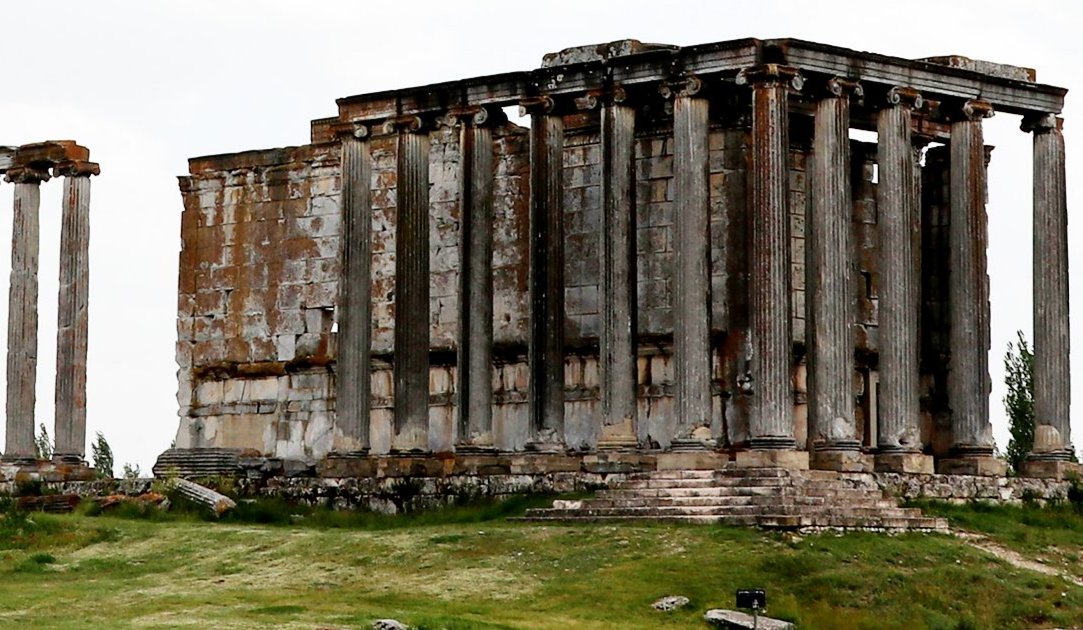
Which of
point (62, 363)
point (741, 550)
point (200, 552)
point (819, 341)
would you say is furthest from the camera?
point (62, 363)

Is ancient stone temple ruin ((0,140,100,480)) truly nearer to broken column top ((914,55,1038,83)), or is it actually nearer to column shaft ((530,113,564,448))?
column shaft ((530,113,564,448))

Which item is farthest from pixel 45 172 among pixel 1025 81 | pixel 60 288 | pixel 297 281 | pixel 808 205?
pixel 1025 81

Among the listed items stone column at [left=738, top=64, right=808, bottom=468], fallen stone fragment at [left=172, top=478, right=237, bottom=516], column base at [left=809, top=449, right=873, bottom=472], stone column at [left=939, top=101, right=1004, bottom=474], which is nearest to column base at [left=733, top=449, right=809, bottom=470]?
stone column at [left=738, top=64, right=808, bottom=468]

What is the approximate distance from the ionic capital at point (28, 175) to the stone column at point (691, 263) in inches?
659

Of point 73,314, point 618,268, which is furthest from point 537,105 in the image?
point 73,314

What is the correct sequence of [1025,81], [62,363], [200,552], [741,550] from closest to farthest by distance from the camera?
1. [741,550]
2. [200,552]
3. [1025,81]
4. [62,363]

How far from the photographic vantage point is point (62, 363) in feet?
182

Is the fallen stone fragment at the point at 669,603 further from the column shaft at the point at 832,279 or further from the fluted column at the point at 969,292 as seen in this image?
the fluted column at the point at 969,292

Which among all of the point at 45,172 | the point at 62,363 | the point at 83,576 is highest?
the point at 45,172

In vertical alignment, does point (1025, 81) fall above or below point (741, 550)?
above

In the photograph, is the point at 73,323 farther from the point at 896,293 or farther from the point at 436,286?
the point at 896,293

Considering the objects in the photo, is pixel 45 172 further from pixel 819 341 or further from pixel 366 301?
pixel 819 341

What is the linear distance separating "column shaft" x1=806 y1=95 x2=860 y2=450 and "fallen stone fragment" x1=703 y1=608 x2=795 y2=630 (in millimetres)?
9550

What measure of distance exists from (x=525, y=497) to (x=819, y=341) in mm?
6207
